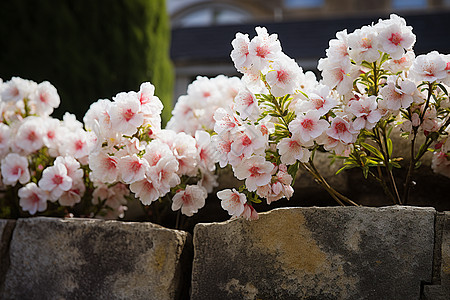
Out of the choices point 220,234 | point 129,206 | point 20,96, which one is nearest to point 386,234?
point 220,234

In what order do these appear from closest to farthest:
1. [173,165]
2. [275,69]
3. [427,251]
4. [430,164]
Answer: [427,251]
[275,69]
[173,165]
[430,164]

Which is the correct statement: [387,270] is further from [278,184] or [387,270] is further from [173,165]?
[173,165]

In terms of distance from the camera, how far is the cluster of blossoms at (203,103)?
1658 millimetres

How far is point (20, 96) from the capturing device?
5.70 ft

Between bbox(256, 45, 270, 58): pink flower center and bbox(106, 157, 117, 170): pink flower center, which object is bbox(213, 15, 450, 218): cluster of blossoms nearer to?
bbox(256, 45, 270, 58): pink flower center

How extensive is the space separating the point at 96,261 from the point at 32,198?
0.45 m

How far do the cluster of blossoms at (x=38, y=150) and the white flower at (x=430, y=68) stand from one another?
0.98 meters

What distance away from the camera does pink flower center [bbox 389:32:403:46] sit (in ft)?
3.81

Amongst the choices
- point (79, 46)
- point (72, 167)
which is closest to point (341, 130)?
point (72, 167)

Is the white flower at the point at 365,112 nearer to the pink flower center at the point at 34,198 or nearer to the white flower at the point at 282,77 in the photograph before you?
the white flower at the point at 282,77

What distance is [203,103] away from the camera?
1708 millimetres

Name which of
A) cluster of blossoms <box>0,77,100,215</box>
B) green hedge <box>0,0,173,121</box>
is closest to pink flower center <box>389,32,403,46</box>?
cluster of blossoms <box>0,77,100,215</box>

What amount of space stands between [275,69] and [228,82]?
492 millimetres

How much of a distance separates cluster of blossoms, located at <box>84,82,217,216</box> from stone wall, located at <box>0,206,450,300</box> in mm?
111
